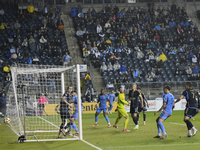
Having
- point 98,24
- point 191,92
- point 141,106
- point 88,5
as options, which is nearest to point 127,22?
point 98,24

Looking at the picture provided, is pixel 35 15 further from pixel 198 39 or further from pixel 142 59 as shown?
pixel 198 39

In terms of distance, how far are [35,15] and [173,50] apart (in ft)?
54.9

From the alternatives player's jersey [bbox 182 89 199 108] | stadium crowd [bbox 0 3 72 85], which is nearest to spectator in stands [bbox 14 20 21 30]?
stadium crowd [bbox 0 3 72 85]

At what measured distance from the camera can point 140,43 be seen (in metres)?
36.4

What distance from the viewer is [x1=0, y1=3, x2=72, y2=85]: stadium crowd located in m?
31.1

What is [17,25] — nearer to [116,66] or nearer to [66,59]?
[66,59]

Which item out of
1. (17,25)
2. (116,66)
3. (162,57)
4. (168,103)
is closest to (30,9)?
(17,25)

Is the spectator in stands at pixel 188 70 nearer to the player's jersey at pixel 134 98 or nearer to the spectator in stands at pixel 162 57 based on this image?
the spectator in stands at pixel 162 57

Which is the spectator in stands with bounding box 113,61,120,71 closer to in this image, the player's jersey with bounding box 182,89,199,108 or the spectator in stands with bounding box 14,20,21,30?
the spectator in stands with bounding box 14,20,21,30

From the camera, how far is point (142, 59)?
3428 cm

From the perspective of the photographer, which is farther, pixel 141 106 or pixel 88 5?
pixel 88 5

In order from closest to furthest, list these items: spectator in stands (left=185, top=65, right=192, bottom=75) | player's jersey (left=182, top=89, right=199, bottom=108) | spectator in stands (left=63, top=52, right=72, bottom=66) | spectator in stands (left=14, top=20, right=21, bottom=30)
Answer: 1. player's jersey (left=182, top=89, right=199, bottom=108)
2. spectator in stands (left=63, top=52, right=72, bottom=66)
3. spectator in stands (left=185, top=65, right=192, bottom=75)
4. spectator in stands (left=14, top=20, right=21, bottom=30)

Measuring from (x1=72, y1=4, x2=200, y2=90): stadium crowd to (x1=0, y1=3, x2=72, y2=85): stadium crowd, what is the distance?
2.65 metres

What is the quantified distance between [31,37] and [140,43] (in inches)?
490
